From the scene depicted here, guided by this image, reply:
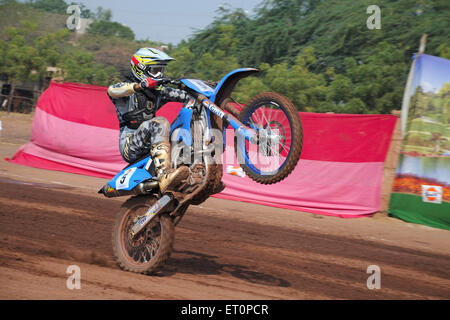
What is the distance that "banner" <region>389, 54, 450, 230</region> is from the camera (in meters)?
11.0

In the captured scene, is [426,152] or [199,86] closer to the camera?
[199,86]

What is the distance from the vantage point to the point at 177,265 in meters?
6.39

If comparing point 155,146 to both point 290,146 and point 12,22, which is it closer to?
point 290,146

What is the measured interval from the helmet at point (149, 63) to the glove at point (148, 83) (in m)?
0.26

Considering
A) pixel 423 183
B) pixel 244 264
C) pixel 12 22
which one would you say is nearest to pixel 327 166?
pixel 423 183

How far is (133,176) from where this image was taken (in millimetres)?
6008

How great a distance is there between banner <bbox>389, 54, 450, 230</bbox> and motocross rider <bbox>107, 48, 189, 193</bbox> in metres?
6.98

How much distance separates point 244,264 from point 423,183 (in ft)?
19.4

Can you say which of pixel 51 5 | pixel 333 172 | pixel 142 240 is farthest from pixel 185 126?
pixel 51 5

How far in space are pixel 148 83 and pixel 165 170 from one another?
0.94 m

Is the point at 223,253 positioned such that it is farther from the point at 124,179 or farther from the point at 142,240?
the point at 124,179

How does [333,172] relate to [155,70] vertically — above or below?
below

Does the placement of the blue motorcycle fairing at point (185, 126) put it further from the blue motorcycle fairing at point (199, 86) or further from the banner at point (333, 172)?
the banner at point (333, 172)

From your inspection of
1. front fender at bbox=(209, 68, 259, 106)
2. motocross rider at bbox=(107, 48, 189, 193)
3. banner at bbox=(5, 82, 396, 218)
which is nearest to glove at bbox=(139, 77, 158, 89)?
motocross rider at bbox=(107, 48, 189, 193)
